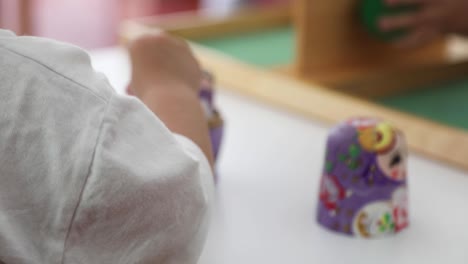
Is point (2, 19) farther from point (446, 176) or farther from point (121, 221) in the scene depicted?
point (121, 221)

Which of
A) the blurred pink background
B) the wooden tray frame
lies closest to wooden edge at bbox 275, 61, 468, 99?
the wooden tray frame

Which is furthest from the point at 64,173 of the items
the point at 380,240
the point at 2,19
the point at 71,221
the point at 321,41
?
the point at 2,19

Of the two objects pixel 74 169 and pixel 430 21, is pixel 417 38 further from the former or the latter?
pixel 74 169

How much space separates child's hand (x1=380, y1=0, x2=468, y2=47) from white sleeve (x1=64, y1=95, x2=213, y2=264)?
0.79 m

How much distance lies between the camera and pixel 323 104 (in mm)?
A: 1015

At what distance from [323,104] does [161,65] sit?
0.39 m

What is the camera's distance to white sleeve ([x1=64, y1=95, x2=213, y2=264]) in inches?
18.2

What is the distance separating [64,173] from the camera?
0.46 m

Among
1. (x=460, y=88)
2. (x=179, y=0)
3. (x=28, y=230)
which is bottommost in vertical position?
(x=179, y=0)

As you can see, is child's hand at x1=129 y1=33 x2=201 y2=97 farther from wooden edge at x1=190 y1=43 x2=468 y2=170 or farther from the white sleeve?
wooden edge at x1=190 y1=43 x2=468 y2=170

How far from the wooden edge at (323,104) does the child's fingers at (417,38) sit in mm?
233

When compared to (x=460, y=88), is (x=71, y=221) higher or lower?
higher

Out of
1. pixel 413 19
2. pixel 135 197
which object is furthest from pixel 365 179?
pixel 413 19

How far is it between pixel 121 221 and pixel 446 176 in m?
0.46
